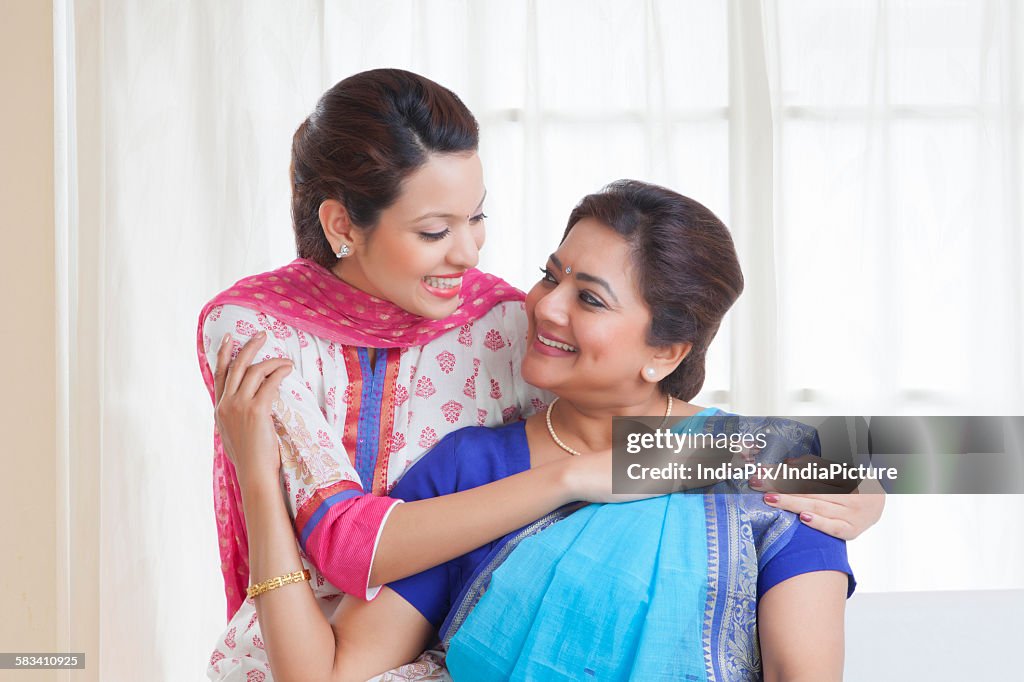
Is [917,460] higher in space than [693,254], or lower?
lower

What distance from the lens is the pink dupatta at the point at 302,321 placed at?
1668 millimetres

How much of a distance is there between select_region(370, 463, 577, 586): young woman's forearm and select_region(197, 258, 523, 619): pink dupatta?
0.35m

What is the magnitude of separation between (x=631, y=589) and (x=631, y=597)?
0.01 metres

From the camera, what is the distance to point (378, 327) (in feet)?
5.60

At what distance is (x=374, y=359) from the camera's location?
1743mm

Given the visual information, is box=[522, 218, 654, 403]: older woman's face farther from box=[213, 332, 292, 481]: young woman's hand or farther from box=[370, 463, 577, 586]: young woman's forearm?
box=[213, 332, 292, 481]: young woman's hand

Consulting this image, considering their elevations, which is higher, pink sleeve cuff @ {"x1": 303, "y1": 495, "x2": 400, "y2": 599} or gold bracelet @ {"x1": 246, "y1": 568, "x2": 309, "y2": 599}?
pink sleeve cuff @ {"x1": 303, "y1": 495, "x2": 400, "y2": 599}

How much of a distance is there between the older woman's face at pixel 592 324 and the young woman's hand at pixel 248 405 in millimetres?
403

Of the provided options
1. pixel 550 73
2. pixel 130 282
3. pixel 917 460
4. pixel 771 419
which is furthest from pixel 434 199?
pixel 917 460

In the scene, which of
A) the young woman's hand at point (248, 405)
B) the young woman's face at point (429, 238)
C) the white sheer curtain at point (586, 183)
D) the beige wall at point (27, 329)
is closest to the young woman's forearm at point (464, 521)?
the young woman's hand at point (248, 405)

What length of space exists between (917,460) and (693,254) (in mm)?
1749

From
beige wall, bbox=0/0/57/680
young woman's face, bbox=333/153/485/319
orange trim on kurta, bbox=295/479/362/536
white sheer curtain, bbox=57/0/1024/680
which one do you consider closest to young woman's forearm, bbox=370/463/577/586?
orange trim on kurta, bbox=295/479/362/536

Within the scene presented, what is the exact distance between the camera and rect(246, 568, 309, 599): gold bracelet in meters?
1.45

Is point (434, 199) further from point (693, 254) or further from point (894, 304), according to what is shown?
point (894, 304)
